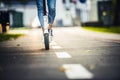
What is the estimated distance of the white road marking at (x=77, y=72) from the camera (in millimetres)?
4961

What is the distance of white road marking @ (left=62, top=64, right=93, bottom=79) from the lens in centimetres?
496

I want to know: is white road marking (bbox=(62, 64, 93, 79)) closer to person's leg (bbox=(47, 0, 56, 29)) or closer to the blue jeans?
the blue jeans

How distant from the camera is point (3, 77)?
5.20 metres

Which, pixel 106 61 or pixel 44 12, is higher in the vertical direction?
pixel 44 12

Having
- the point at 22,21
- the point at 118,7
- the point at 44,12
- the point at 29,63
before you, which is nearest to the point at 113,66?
the point at 29,63

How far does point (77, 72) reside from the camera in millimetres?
5316

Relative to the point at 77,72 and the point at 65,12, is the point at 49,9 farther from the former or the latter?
the point at 65,12

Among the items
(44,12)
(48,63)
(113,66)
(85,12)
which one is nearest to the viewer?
(113,66)

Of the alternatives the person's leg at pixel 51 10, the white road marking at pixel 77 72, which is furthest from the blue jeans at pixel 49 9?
the white road marking at pixel 77 72

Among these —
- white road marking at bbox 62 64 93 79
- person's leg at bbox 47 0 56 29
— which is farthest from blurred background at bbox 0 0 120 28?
white road marking at bbox 62 64 93 79

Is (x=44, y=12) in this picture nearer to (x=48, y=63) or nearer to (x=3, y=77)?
(x=48, y=63)

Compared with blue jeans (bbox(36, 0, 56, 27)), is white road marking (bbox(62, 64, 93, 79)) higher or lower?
lower

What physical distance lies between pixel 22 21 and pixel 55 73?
199 feet

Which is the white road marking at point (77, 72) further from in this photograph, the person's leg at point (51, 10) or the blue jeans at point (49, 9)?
the person's leg at point (51, 10)
